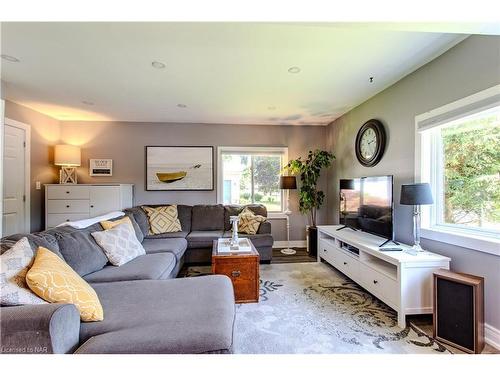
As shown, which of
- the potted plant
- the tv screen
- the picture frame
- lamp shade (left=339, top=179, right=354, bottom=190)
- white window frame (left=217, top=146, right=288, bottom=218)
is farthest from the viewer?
white window frame (left=217, top=146, right=288, bottom=218)

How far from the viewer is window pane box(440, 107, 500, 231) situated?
1.84 meters

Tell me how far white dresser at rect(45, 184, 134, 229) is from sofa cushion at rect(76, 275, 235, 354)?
2525 mm

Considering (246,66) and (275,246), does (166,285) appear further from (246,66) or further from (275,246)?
(275,246)

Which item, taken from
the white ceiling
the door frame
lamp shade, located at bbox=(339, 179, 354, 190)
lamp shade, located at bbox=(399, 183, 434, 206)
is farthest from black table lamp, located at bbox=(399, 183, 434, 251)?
the door frame

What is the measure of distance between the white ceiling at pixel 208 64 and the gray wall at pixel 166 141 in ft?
2.24

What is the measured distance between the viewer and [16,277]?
124 centimetres

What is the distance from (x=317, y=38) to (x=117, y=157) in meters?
4.03

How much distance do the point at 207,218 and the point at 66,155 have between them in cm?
263

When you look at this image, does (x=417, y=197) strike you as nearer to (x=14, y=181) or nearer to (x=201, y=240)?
(x=201, y=240)

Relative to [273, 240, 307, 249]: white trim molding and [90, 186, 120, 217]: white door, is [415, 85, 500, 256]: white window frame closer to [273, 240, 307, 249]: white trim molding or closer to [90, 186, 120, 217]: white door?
[273, 240, 307, 249]: white trim molding

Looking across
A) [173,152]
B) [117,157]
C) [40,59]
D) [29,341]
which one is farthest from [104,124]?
[29,341]

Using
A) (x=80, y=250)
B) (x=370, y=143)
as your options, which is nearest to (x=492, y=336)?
(x=370, y=143)

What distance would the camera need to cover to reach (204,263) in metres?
3.58

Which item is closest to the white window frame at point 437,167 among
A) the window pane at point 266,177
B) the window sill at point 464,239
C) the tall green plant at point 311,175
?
the window sill at point 464,239
